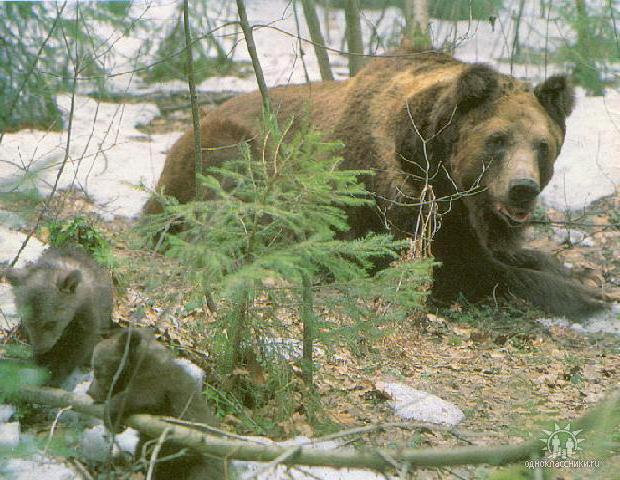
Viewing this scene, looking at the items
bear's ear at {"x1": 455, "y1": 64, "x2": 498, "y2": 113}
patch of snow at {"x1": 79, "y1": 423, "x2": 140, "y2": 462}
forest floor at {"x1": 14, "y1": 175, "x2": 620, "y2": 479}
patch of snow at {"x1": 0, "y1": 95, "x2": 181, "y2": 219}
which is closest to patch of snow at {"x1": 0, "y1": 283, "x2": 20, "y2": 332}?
forest floor at {"x1": 14, "y1": 175, "x2": 620, "y2": 479}

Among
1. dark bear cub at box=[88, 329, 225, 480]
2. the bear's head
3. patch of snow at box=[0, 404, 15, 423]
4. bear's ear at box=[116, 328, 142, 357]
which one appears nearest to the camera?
dark bear cub at box=[88, 329, 225, 480]

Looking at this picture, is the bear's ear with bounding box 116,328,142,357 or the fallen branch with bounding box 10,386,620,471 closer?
the fallen branch with bounding box 10,386,620,471

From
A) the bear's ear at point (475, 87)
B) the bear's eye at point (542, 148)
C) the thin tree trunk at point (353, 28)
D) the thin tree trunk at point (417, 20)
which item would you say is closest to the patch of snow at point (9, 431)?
the bear's ear at point (475, 87)

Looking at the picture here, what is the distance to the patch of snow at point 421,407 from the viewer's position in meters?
4.84

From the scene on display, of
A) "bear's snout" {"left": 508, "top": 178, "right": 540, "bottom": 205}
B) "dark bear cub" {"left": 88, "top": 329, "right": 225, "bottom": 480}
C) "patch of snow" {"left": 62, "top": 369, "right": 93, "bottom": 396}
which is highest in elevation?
"bear's snout" {"left": 508, "top": 178, "right": 540, "bottom": 205}

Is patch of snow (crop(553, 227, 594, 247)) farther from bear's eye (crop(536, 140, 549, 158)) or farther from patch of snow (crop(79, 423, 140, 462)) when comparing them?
patch of snow (crop(79, 423, 140, 462))

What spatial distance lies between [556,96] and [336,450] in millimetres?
5400

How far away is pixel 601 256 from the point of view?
8.73m

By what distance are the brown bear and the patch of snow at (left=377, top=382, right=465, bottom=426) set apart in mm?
1930

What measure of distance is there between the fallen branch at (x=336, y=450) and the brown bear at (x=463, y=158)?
3.92 metres

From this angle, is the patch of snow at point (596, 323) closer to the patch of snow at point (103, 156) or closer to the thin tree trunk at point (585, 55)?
the thin tree trunk at point (585, 55)

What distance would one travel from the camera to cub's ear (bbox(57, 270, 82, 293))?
4918 mm

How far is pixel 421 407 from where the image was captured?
493cm

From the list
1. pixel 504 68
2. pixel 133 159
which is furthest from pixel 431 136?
pixel 504 68
